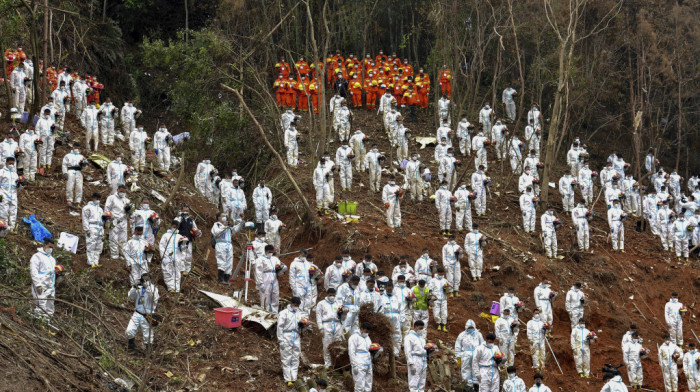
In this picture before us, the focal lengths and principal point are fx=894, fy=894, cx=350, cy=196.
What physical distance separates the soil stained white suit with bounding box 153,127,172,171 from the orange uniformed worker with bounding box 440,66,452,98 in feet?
35.9

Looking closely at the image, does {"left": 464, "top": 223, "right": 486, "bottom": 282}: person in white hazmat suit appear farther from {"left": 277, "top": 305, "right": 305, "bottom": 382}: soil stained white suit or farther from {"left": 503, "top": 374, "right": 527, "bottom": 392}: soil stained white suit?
{"left": 277, "top": 305, "right": 305, "bottom": 382}: soil stained white suit

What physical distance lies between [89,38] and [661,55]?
67.7 feet

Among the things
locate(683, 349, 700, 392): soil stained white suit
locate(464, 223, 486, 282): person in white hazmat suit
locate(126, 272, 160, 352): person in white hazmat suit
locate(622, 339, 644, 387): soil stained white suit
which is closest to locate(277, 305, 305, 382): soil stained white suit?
locate(126, 272, 160, 352): person in white hazmat suit

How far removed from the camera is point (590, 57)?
34.8 metres

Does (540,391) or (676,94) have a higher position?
(676,94)

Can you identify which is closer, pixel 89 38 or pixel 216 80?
pixel 216 80

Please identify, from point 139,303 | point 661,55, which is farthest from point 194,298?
point 661,55

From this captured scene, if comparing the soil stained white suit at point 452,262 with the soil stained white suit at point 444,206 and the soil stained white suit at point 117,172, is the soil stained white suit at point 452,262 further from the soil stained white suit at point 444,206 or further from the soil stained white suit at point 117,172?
the soil stained white suit at point 117,172

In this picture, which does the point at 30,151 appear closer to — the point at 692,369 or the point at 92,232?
the point at 92,232

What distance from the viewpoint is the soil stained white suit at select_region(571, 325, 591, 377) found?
753 inches

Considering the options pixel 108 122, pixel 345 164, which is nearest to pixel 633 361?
pixel 345 164

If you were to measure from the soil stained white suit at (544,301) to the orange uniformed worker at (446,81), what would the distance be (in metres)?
12.8

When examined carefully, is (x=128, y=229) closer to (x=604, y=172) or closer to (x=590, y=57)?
(x=604, y=172)

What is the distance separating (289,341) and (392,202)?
768 centimetres
